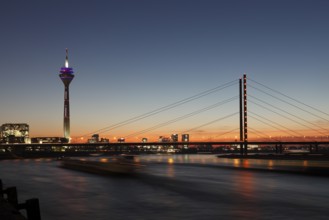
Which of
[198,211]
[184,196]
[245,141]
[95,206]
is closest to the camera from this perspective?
[198,211]

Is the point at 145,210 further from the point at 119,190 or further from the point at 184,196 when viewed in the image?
the point at 119,190

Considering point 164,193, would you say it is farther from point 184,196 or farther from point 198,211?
point 198,211

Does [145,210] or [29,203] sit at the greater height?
[29,203]

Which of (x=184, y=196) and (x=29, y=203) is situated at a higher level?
(x=29, y=203)

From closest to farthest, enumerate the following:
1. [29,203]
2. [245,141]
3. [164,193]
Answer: [29,203] < [164,193] < [245,141]

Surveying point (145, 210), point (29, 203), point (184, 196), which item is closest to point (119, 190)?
point (184, 196)

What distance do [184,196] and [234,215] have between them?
28.3 ft

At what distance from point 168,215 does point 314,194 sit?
1347 centimetres

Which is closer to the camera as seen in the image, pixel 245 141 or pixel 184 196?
pixel 184 196

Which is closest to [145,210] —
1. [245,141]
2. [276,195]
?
[276,195]

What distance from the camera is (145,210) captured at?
2152 cm

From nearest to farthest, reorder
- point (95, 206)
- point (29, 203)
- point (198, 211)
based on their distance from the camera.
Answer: point (29, 203), point (198, 211), point (95, 206)

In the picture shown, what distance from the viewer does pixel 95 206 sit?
76.7 ft

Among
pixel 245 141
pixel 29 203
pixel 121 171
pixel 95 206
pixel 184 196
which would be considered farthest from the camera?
pixel 245 141
